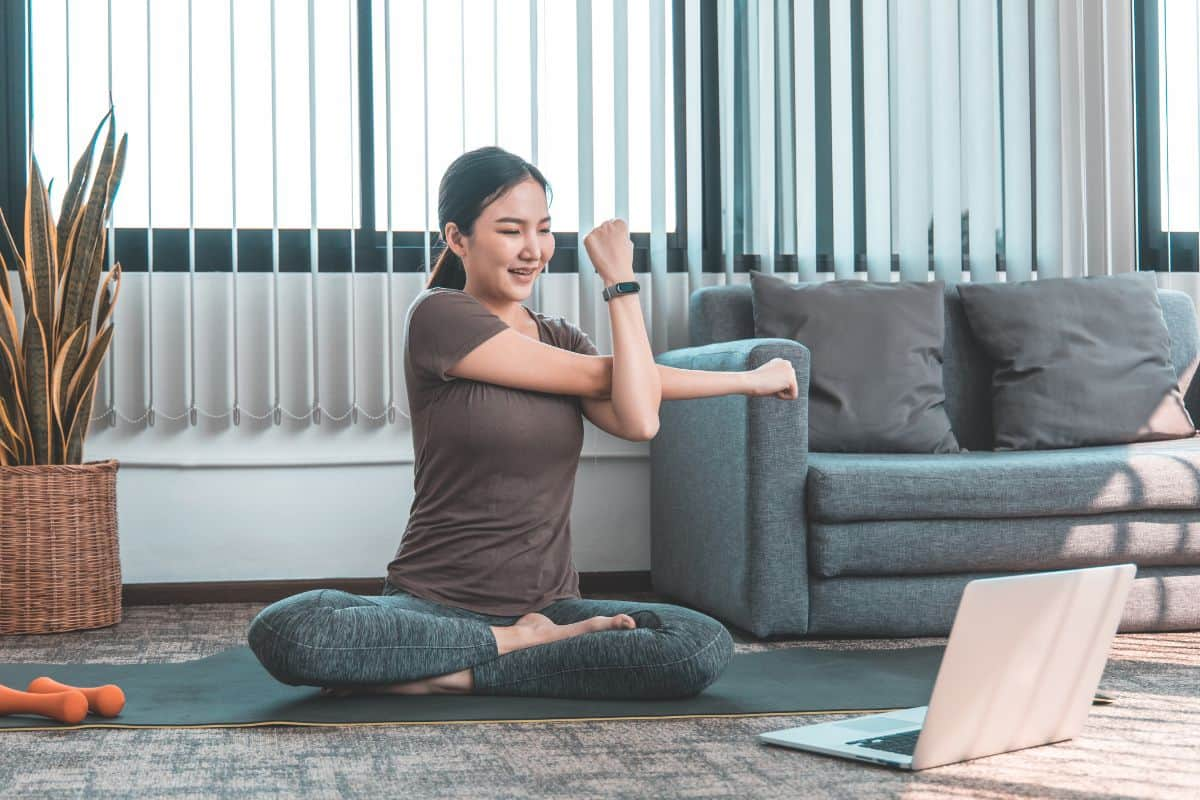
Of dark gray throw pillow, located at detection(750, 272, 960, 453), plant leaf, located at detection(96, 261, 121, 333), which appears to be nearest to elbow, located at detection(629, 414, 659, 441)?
dark gray throw pillow, located at detection(750, 272, 960, 453)

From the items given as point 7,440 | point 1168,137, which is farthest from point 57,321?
point 1168,137

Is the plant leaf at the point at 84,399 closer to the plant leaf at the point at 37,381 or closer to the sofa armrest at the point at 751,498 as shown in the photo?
A: the plant leaf at the point at 37,381

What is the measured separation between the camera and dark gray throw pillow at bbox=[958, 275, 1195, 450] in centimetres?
317

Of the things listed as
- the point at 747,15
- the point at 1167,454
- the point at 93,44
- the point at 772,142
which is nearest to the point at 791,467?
the point at 1167,454

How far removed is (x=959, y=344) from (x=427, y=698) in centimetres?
190

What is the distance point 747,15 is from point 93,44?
1685mm

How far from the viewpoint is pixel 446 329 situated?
6.85 ft

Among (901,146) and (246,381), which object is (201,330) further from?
(901,146)

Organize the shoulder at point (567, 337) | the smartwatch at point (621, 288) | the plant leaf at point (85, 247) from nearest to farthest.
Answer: the smartwatch at point (621, 288) → the shoulder at point (567, 337) → the plant leaf at point (85, 247)

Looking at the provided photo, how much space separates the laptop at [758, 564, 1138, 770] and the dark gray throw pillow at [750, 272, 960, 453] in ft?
4.33

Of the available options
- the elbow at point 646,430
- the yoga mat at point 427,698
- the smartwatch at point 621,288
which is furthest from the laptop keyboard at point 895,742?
the smartwatch at point 621,288

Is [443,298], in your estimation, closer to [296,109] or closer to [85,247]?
[85,247]

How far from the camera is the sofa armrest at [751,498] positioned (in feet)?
8.61

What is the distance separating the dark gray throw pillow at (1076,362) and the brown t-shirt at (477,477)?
1.49 metres
